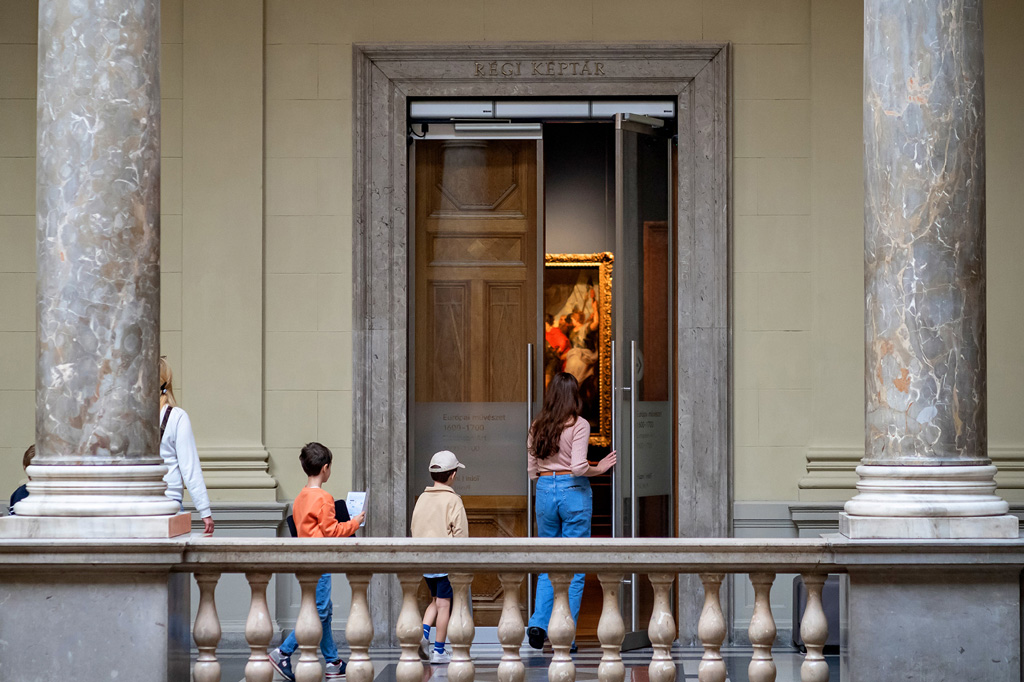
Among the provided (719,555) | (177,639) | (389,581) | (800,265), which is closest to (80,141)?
(177,639)

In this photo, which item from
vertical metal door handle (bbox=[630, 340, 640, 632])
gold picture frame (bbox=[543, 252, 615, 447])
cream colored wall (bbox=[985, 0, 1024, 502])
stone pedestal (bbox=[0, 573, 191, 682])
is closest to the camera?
stone pedestal (bbox=[0, 573, 191, 682])

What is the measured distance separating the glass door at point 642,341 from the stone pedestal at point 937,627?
3.55 meters

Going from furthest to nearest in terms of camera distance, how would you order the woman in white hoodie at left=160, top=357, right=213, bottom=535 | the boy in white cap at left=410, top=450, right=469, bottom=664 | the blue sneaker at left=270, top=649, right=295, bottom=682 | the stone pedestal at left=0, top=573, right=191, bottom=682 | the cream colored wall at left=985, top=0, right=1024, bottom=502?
1. the cream colored wall at left=985, top=0, right=1024, bottom=502
2. the boy in white cap at left=410, top=450, right=469, bottom=664
3. the blue sneaker at left=270, top=649, right=295, bottom=682
4. the woman in white hoodie at left=160, top=357, right=213, bottom=535
5. the stone pedestal at left=0, top=573, right=191, bottom=682

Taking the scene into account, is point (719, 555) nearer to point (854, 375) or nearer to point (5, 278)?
point (854, 375)

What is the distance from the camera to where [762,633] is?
15.7 feet

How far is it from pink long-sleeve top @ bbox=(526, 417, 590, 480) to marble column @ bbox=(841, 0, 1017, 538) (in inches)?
121

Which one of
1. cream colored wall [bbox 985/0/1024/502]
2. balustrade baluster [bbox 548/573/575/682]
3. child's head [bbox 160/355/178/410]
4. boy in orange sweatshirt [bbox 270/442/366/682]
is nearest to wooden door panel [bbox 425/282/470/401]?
boy in orange sweatshirt [bbox 270/442/366/682]

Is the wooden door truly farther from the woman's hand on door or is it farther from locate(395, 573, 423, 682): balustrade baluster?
locate(395, 573, 423, 682): balustrade baluster

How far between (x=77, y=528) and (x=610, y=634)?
2.11 m

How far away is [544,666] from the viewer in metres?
7.38

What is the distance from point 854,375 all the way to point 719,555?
144 inches

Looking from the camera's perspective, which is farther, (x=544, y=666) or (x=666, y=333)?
(x=666, y=333)

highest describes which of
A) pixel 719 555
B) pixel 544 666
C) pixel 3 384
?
pixel 3 384

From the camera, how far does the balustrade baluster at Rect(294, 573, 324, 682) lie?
15.5 ft
